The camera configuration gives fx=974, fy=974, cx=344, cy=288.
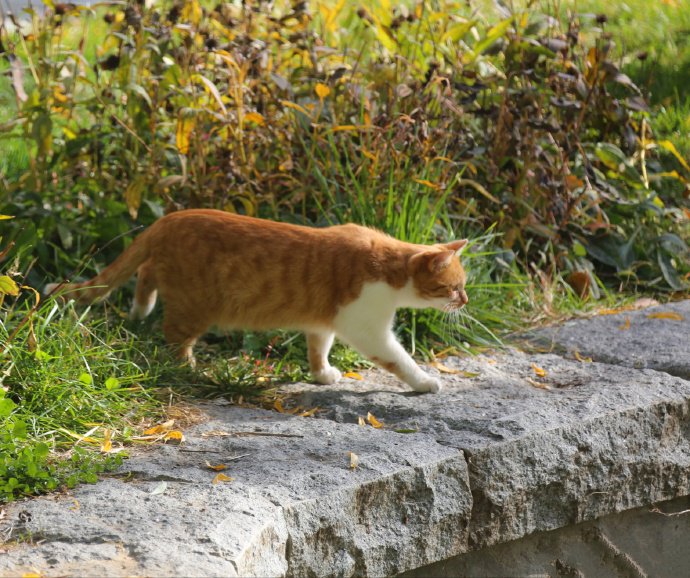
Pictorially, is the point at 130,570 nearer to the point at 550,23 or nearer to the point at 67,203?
the point at 67,203

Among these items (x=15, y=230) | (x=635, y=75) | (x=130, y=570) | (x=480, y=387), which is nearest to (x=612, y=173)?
(x=635, y=75)

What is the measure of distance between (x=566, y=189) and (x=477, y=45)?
2.78 feet

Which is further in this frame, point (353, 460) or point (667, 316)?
point (667, 316)

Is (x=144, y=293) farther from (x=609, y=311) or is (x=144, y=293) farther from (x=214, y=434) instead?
(x=609, y=311)

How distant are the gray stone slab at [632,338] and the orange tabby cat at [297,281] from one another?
25.4 inches

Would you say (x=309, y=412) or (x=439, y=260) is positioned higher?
(x=439, y=260)

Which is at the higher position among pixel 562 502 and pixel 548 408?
pixel 548 408

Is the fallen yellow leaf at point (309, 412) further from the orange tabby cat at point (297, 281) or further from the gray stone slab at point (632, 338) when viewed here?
the gray stone slab at point (632, 338)

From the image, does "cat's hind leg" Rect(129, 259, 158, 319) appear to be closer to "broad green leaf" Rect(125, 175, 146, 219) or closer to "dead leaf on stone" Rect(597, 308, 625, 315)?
"broad green leaf" Rect(125, 175, 146, 219)

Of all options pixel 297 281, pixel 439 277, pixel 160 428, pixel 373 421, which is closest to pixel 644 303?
pixel 439 277

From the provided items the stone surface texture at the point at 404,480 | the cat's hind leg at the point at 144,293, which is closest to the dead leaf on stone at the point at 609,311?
the stone surface texture at the point at 404,480

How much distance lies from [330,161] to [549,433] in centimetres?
186

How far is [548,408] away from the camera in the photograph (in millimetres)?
3314

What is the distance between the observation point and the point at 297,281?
372 centimetres
